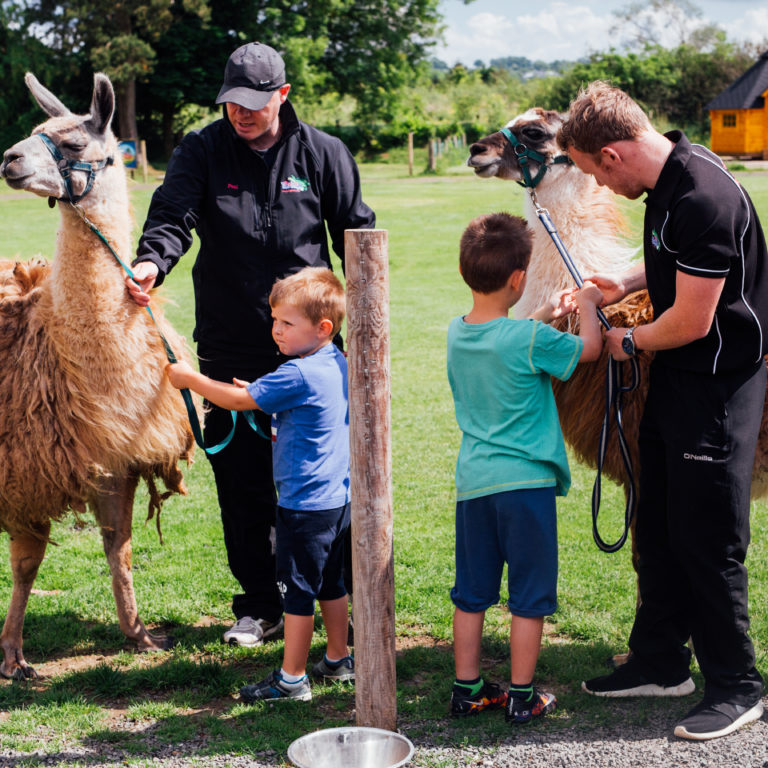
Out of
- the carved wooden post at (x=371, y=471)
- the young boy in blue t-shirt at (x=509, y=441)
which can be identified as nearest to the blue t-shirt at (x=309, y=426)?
the carved wooden post at (x=371, y=471)

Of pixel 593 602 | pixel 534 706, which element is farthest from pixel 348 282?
pixel 593 602

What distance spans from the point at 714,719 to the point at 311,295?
2020mm

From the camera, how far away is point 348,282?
2.97 meters

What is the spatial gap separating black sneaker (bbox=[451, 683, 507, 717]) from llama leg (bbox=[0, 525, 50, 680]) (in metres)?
1.85

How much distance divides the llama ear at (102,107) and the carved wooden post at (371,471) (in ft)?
4.58

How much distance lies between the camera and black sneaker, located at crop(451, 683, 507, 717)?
3.27 meters

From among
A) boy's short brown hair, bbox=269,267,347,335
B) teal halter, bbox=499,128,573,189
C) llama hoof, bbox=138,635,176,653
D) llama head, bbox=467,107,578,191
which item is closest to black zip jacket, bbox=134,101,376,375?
boy's short brown hair, bbox=269,267,347,335

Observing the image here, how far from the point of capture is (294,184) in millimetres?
3809

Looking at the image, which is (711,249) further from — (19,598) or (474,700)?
(19,598)

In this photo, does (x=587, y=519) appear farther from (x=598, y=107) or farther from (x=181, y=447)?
(x=598, y=107)

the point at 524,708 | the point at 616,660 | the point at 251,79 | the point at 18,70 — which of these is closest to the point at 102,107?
the point at 251,79

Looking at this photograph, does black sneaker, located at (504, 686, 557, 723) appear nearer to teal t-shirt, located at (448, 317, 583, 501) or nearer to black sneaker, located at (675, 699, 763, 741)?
black sneaker, located at (675, 699, 763, 741)

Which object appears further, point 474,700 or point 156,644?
point 156,644

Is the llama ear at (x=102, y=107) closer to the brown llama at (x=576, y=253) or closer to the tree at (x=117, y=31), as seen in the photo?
the brown llama at (x=576, y=253)
